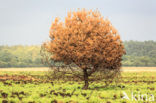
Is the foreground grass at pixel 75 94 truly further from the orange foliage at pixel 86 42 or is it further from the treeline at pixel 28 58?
the treeline at pixel 28 58

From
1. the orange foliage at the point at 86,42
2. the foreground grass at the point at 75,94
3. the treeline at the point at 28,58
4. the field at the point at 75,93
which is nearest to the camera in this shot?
the foreground grass at the point at 75,94

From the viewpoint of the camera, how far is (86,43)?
22953 mm

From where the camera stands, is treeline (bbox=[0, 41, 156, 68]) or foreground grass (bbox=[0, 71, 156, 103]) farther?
treeline (bbox=[0, 41, 156, 68])

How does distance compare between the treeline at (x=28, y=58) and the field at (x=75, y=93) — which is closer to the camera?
the field at (x=75, y=93)

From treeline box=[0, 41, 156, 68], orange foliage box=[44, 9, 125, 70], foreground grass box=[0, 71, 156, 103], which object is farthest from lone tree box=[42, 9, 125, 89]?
treeline box=[0, 41, 156, 68]

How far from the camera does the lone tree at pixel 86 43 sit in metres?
23.0

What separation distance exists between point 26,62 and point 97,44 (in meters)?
139

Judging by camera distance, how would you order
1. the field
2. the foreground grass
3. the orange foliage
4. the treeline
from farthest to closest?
the treeline → the orange foliage → the field → the foreground grass

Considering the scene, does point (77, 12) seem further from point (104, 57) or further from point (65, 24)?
point (104, 57)

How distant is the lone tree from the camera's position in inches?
906

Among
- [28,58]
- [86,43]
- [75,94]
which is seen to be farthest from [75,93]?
[28,58]

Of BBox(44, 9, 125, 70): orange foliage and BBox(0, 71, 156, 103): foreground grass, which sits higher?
BBox(44, 9, 125, 70): orange foliage

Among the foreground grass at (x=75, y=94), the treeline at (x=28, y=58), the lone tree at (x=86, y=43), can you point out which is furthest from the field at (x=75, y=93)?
the treeline at (x=28, y=58)

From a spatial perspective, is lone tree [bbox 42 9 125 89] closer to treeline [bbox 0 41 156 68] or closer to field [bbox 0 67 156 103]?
field [bbox 0 67 156 103]
